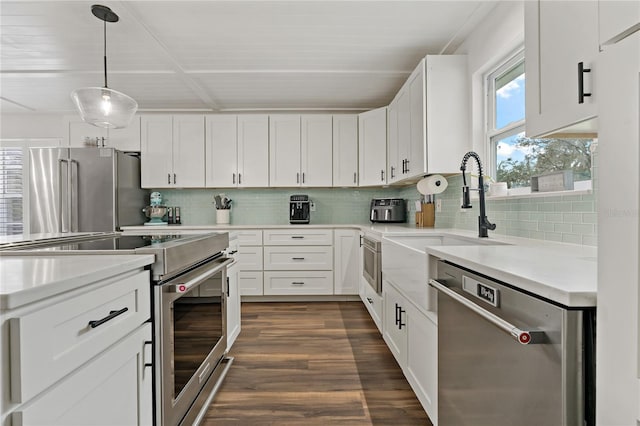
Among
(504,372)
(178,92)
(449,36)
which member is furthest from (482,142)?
(178,92)

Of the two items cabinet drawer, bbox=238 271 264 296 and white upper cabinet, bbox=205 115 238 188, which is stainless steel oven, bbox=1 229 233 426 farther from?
white upper cabinet, bbox=205 115 238 188

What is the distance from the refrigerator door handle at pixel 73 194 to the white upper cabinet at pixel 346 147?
2.96 m

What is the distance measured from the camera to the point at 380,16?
2410 mm

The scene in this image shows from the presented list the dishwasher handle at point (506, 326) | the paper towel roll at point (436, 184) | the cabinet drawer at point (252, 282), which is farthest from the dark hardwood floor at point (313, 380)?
the paper towel roll at point (436, 184)

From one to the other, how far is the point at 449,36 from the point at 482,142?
0.88 metres

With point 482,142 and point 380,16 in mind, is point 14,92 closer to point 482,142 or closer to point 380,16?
point 380,16

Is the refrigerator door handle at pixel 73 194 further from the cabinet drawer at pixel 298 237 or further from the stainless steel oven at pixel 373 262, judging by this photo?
the stainless steel oven at pixel 373 262

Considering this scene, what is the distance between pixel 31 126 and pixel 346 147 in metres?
4.34

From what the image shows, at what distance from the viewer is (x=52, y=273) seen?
0.86 metres

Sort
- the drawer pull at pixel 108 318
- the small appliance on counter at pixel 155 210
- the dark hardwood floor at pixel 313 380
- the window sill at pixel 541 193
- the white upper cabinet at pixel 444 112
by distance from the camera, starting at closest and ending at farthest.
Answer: the drawer pull at pixel 108 318, the window sill at pixel 541 193, the dark hardwood floor at pixel 313 380, the white upper cabinet at pixel 444 112, the small appliance on counter at pixel 155 210

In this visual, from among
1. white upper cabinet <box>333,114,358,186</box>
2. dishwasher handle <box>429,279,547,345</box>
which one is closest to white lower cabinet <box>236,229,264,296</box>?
white upper cabinet <box>333,114,358,186</box>

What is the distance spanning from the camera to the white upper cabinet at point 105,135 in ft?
14.0

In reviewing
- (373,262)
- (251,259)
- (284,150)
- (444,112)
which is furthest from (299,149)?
(444,112)

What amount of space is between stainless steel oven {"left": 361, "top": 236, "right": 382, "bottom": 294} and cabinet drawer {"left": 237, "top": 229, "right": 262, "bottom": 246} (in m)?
1.28
